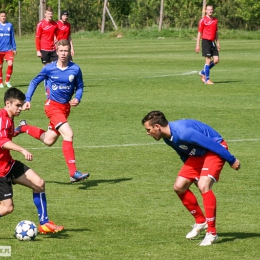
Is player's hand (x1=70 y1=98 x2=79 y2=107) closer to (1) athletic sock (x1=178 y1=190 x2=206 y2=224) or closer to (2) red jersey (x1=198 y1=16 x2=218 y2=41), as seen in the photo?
(1) athletic sock (x1=178 y1=190 x2=206 y2=224)

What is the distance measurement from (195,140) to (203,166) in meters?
0.39

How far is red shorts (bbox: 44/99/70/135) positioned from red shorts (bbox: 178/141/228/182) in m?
3.80

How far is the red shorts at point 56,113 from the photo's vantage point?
38.8 ft

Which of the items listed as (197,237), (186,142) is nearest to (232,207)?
(197,237)

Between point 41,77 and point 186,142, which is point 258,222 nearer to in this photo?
point 186,142

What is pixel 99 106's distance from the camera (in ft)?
65.1

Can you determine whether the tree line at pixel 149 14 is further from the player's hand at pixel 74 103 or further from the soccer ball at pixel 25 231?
the soccer ball at pixel 25 231

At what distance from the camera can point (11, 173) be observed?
848cm

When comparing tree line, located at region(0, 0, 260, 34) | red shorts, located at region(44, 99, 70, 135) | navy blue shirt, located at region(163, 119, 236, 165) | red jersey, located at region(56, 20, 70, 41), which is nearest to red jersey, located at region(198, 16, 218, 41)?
red jersey, located at region(56, 20, 70, 41)

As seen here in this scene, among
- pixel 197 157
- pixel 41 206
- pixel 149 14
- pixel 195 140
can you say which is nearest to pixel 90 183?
pixel 41 206

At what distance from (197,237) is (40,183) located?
1742 millimetres

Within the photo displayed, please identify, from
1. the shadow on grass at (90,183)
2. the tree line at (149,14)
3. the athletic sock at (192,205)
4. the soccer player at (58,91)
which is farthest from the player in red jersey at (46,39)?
the tree line at (149,14)

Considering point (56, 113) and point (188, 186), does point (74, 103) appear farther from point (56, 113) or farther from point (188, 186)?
point (188, 186)

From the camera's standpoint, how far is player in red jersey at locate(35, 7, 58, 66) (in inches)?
915
